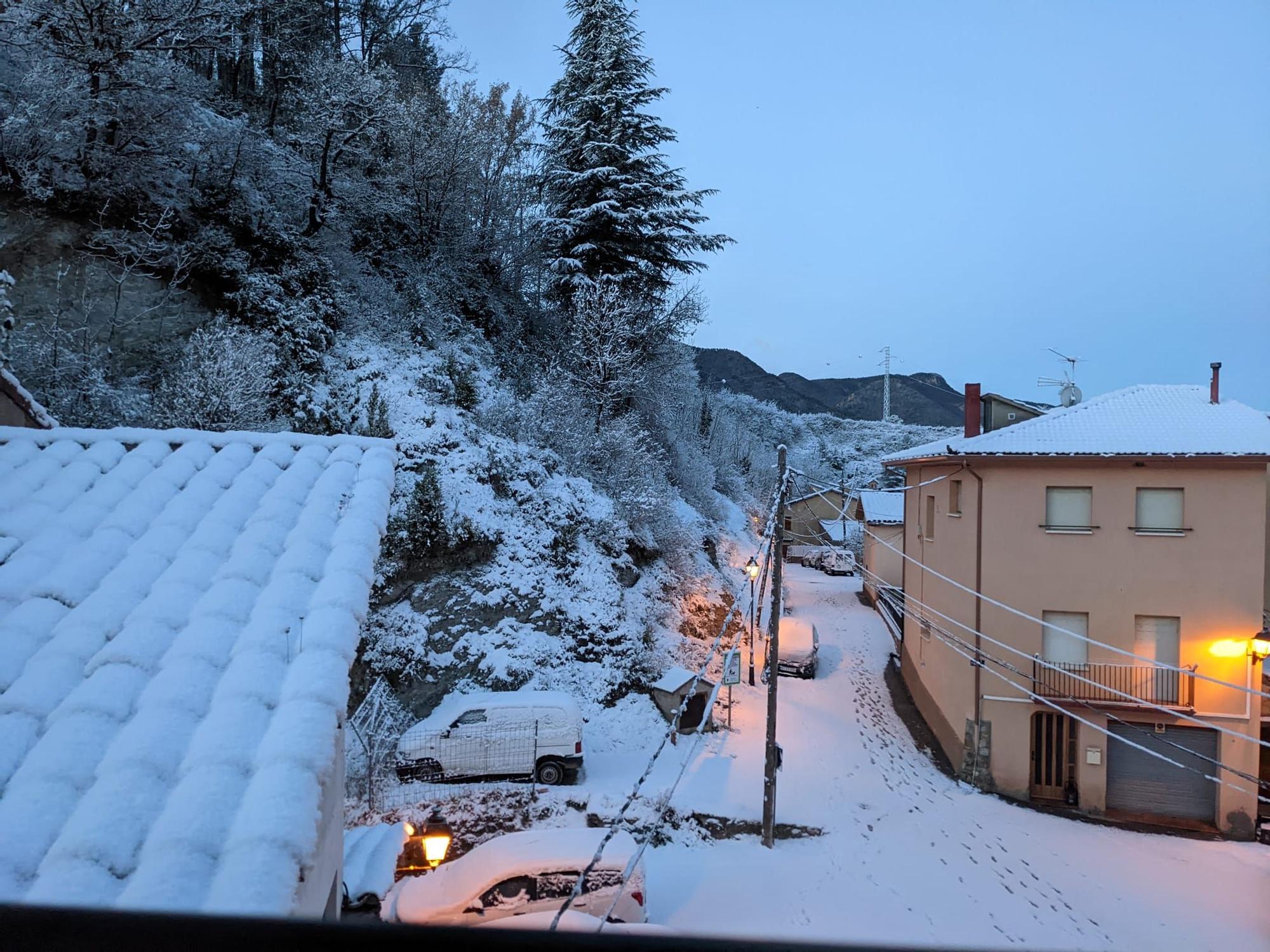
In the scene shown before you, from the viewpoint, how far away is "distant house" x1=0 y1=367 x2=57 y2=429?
11.8 ft

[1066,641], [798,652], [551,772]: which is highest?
[1066,641]

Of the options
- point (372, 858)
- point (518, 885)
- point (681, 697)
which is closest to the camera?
point (518, 885)

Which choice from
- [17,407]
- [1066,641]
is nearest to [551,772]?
[17,407]

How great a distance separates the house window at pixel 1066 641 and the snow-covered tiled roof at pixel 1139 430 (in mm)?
2904

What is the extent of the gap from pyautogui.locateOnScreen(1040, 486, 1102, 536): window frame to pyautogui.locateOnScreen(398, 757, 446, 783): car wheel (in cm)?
1103

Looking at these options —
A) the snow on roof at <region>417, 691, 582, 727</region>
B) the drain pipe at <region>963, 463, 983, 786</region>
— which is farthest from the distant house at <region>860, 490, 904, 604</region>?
the snow on roof at <region>417, 691, 582, 727</region>

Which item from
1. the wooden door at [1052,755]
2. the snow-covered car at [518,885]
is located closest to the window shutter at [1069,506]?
the wooden door at [1052,755]

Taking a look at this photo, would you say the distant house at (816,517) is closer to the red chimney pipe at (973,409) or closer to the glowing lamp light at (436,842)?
the red chimney pipe at (973,409)

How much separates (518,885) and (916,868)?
212 inches

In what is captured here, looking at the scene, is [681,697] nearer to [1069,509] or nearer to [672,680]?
[672,680]

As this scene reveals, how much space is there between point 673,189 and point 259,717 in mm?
18834

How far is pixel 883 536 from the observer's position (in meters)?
26.0

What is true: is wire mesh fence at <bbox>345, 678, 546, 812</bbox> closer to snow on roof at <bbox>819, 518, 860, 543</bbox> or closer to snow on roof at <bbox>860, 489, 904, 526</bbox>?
snow on roof at <bbox>860, 489, 904, 526</bbox>

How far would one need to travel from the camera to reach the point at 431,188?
17938 millimetres
